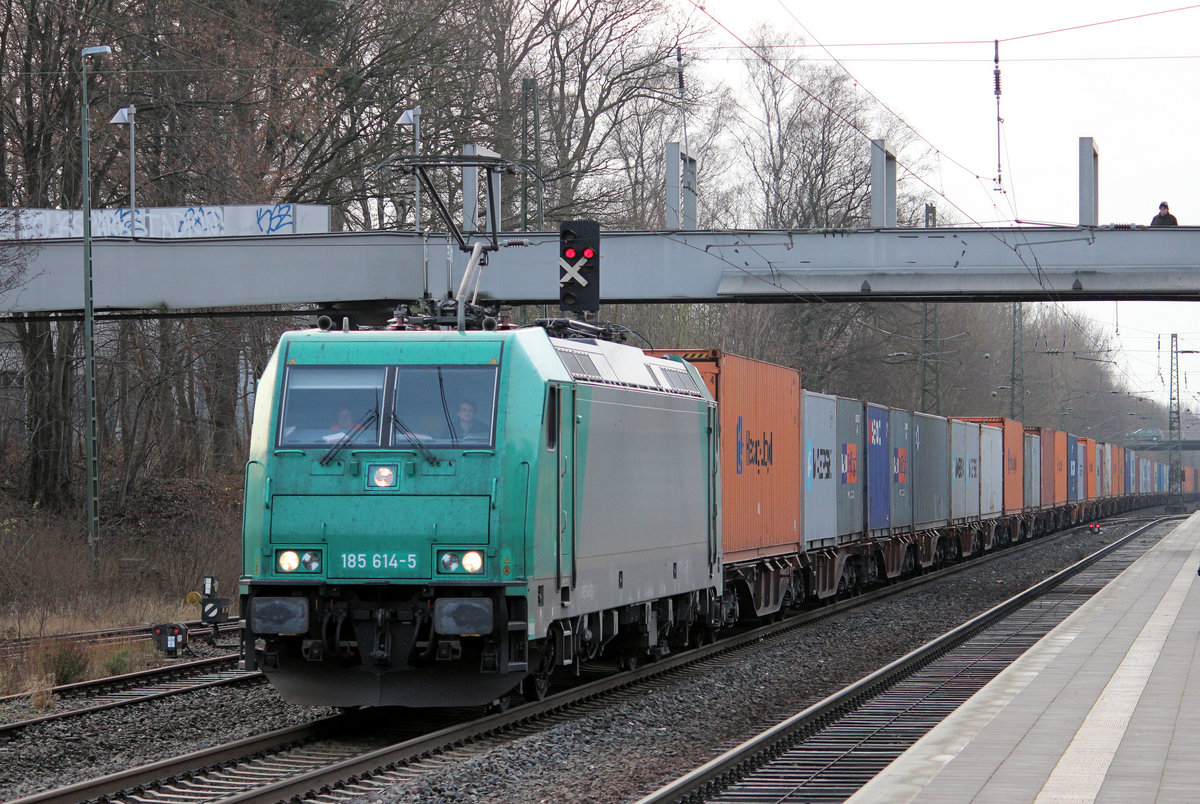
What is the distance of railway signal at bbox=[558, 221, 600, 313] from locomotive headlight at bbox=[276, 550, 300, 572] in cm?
726

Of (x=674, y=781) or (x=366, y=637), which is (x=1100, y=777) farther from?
(x=366, y=637)

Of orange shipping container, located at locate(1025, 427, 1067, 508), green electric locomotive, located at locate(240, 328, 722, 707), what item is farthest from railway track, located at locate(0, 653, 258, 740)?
orange shipping container, located at locate(1025, 427, 1067, 508)

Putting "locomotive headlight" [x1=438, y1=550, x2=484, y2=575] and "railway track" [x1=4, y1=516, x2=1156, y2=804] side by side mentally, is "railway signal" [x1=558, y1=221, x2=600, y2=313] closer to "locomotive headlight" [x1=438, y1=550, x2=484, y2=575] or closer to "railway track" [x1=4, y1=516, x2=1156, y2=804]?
"railway track" [x1=4, y1=516, x2=1156, y2=804]

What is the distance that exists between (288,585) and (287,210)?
52.7ft

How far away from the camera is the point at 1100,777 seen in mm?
8070

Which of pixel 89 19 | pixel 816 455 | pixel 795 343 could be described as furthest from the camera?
pixel 795 343

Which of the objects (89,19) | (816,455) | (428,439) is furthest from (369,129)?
(428,439)

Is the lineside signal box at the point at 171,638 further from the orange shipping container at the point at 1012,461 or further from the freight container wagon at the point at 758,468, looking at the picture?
the orange shipping container at the point at 1012,461

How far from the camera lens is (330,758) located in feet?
32.4

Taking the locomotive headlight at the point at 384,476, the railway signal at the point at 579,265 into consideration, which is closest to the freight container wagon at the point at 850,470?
the railway signal at the point at 579,265

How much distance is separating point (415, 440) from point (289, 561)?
4.06 ft

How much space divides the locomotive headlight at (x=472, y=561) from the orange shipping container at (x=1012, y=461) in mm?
31393

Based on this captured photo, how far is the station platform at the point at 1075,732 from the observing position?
7.77 m

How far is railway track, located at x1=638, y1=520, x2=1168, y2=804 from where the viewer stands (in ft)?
29.9
